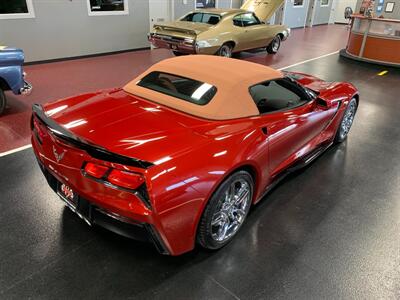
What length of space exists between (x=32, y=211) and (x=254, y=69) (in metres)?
2.38

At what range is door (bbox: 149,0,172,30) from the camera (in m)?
10.2

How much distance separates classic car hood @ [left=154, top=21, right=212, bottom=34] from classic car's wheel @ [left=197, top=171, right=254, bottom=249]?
6.16 m

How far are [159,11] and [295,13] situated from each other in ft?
30.8

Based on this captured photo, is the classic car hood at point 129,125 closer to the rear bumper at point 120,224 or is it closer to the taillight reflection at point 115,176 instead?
the taillight reflection at point 115,176

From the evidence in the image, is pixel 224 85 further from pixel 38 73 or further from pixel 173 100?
pixel 38 73

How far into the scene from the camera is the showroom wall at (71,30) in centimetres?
768

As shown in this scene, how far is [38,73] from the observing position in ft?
24.1

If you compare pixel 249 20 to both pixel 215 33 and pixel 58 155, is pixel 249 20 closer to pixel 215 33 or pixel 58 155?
pixel 215 33

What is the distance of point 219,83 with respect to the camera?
2.65m

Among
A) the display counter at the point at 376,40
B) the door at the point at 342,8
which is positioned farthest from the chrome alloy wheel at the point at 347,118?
the door at the point at 342,8

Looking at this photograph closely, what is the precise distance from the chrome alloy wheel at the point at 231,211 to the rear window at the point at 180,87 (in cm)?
73

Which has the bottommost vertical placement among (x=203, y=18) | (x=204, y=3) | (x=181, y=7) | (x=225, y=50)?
(x=225, y=50)

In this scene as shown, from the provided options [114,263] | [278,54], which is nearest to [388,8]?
[278,54]

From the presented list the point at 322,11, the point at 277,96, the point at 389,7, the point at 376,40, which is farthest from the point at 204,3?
the point at 322,11
